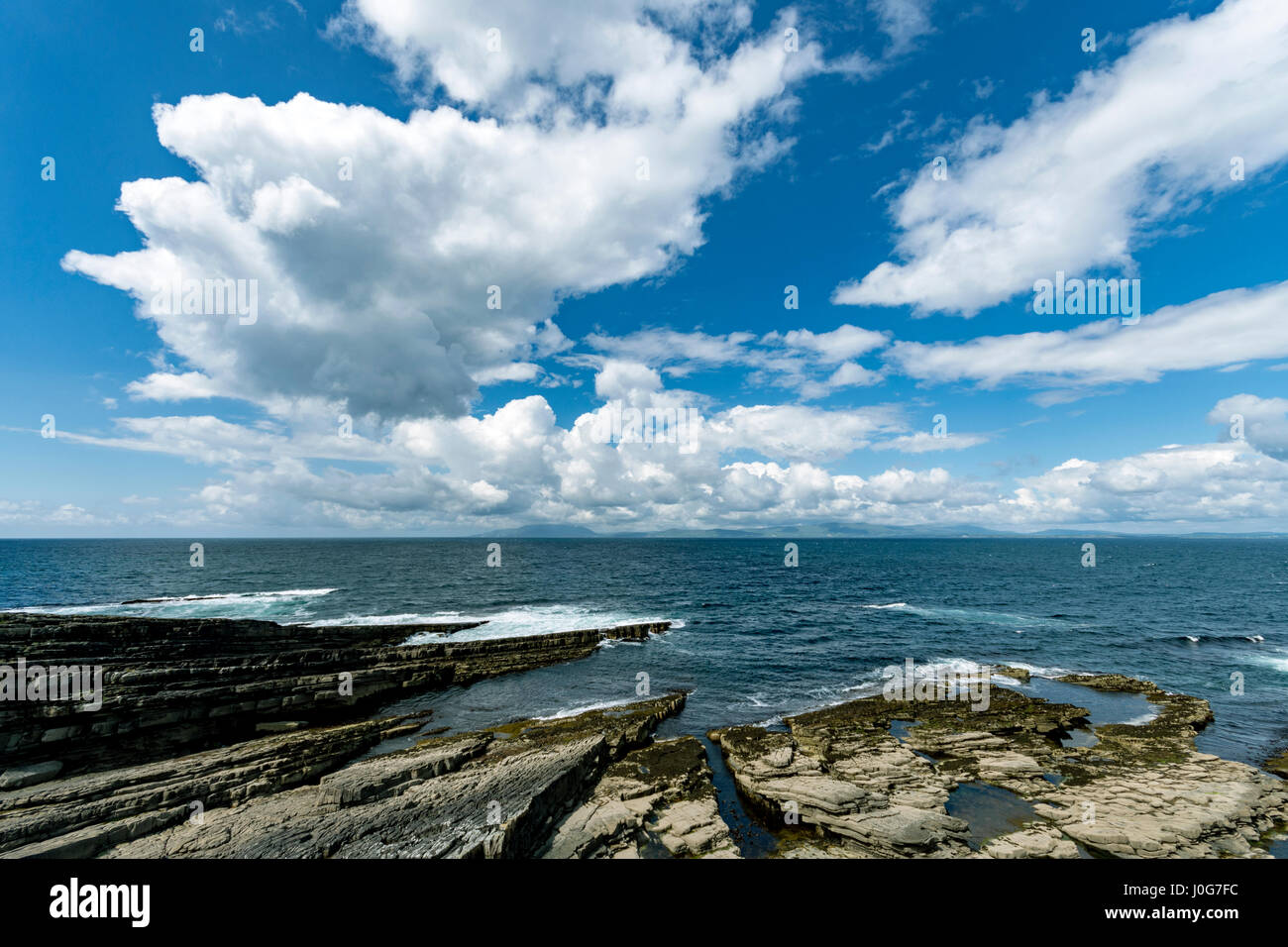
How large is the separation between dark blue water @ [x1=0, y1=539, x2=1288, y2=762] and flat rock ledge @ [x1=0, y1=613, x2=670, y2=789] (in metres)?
3.61

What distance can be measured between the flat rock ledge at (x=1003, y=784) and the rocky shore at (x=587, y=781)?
99 mm

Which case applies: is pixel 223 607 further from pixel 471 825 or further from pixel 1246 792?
pixel 1246 792

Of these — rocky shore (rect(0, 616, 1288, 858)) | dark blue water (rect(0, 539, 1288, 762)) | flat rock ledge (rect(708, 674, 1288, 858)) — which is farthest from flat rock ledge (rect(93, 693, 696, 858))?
dark blue water (rect(0, 539, 1288, 762))

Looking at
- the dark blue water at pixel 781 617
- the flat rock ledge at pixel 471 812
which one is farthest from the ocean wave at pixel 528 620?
the flat rock ledge at pixel 471 812

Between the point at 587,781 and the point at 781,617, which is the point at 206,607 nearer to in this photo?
the point at 587,781

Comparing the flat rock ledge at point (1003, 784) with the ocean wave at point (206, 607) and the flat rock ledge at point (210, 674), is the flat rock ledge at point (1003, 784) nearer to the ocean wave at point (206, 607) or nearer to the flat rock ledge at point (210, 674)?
the flat rock ledge at point (210, 674)

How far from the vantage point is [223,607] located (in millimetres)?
64062

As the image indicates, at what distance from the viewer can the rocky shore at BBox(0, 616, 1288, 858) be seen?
1611 centimetres

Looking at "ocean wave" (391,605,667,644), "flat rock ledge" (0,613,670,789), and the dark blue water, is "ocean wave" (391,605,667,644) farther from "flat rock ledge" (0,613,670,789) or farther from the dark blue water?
"flat rock ledge" (0,613,670,789)

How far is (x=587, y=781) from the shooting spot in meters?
20.8

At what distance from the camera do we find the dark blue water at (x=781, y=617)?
111 feet
